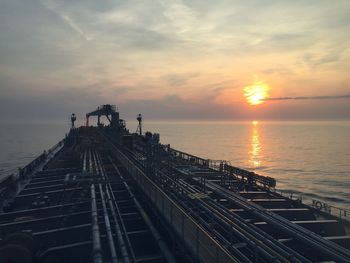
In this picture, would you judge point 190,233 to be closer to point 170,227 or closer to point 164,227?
point 170,227

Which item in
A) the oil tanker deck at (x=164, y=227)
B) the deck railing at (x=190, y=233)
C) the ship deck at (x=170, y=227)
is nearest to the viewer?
the deck railing at (x=190, y=233)

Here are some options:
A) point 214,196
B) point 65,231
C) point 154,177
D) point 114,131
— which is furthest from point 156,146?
point 114,131

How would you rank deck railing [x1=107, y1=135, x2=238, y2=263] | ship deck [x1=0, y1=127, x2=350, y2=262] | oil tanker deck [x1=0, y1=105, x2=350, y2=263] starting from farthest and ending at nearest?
oil tanker deck [x1=0, y1=105, x2=350, y2=263] → ship deck [x1=0, y1=127, x2=350, y2=262] → deck railing [x1=107, y1=135, x2=238, y2=263]

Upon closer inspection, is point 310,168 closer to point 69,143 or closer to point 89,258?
point 69,143

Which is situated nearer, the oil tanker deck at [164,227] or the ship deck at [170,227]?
the ship deck at [170,227]

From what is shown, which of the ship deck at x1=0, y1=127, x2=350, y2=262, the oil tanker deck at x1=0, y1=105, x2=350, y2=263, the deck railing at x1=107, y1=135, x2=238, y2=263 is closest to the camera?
the deck railing at x1=107, y1=135, x2=238, y2=263

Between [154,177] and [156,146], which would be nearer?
[154,177]

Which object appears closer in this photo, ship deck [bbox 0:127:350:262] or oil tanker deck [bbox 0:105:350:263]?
ship deck [bbox 0:127:350:262]

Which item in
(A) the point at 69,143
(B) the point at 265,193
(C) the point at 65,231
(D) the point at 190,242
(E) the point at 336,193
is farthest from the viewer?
(A) the point at 69,143

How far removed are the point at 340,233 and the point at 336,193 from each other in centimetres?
5245

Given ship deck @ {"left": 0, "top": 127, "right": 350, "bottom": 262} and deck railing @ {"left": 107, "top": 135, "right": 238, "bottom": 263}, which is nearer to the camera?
deck railing @ {"left": 107, "top": 135, "right": 238, "bottom": 263}

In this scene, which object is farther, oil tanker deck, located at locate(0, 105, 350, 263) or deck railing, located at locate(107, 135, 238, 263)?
oil tanker deck, located at locate(0, 105, 350, 263)

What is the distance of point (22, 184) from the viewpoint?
4172cm

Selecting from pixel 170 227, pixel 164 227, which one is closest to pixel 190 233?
pixel 170 227
